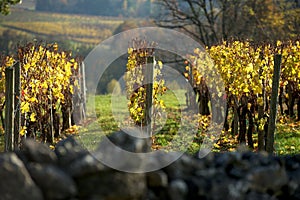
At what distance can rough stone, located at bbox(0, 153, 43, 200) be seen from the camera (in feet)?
6.40

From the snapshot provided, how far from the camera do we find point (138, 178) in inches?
86.4

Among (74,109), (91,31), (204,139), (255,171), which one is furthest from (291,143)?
(91,31)

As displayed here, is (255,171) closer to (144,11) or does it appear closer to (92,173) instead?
(92,173)

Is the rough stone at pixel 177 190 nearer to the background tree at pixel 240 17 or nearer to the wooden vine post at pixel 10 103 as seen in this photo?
the wooden vine post at pixel 10 103

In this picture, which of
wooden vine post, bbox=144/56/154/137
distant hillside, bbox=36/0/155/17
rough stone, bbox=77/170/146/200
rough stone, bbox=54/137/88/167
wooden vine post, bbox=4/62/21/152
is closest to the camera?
rough stone, bbox=77/170/146/200

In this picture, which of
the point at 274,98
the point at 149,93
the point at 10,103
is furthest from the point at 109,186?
the point at 274,98

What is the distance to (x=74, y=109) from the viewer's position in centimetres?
1223

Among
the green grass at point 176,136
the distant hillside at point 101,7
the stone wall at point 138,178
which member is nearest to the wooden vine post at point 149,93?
the green grass at point 176,136

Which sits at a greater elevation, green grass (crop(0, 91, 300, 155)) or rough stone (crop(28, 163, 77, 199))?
rough stone (crop(28, 163, 77, 199))

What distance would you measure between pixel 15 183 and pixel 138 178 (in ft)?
1.81

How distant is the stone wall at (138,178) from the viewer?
202 centimetres

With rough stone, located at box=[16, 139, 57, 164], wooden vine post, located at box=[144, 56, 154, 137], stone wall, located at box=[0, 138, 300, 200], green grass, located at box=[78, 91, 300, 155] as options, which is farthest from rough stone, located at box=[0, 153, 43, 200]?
green grass, located at box=[78, 91, 300, 155]

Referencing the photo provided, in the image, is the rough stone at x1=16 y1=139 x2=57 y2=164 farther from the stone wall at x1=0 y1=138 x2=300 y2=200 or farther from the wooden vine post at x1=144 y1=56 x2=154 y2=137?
the wooden vine post at x1=144 y1=56 x2=154 y2=137

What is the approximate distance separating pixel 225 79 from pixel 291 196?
22.5 ft
